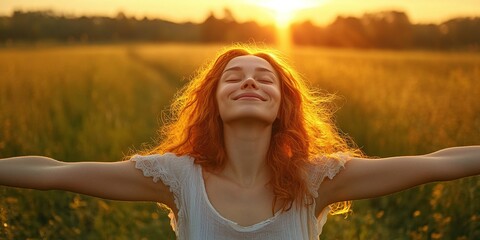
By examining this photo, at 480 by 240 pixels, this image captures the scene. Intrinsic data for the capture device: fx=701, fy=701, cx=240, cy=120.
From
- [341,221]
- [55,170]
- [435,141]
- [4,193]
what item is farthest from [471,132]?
[55,170]

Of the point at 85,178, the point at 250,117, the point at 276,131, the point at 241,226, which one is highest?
the point at 250,117

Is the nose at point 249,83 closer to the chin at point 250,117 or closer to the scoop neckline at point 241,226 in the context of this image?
the chin at point 250,117

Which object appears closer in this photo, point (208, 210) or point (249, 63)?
point (208, 210)

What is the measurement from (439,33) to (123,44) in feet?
159

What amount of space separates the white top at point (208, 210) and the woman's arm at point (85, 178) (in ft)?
0.20

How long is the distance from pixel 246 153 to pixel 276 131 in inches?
12.0

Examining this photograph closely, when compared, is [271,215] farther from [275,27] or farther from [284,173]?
[275,27]

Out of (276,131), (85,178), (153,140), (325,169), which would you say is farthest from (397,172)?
(153,140)

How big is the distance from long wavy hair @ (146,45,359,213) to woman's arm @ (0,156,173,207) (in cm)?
26

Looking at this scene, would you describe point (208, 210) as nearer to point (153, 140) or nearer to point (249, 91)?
point (249, 91)

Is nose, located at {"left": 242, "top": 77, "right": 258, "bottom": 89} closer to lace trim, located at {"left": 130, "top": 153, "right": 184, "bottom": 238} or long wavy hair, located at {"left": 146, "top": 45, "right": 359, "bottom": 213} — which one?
long wavy hair, located at {"left": 146, "top": 45, "right": 359, "bottom": 213}

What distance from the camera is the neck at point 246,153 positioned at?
293 centimetres

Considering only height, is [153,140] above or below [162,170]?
below

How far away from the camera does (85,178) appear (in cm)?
284
